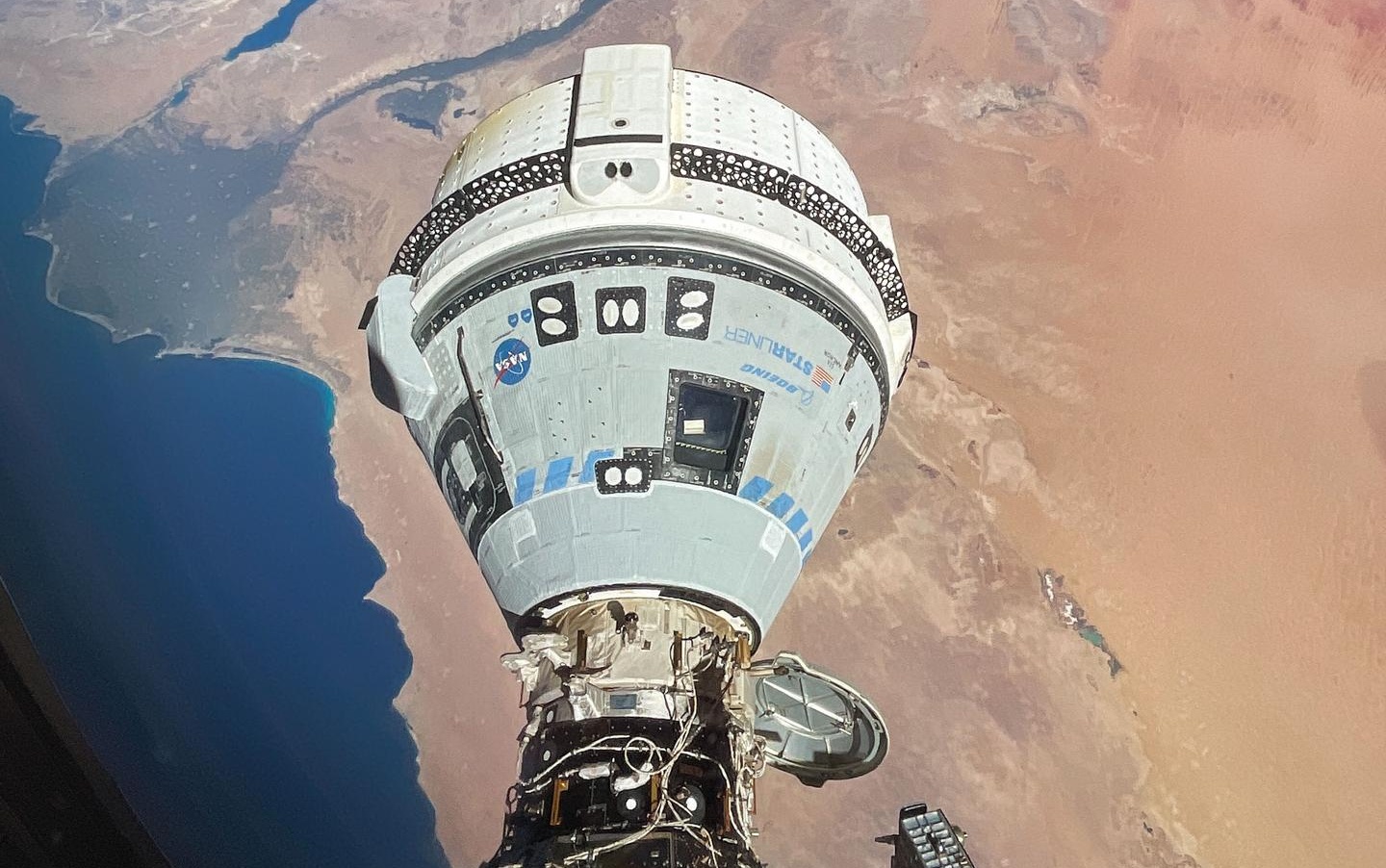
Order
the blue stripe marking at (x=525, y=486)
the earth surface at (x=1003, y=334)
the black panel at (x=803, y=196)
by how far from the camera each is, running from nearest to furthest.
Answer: the blue stripe marking at (x=525, y=486) < the black panel at (x=803, y=196) < the earth surface at (x=1003, y=334)

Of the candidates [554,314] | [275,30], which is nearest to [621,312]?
[554,314]

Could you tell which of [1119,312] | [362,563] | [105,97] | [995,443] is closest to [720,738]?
[362,563]

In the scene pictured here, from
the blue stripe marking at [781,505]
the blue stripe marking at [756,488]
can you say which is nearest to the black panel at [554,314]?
the blue stripe marking at [756,488]

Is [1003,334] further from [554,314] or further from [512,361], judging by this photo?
[512,361]

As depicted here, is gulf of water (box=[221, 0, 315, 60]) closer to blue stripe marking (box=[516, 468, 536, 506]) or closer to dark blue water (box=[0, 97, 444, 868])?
dark blue water (box=[0, 97, 444, 868])

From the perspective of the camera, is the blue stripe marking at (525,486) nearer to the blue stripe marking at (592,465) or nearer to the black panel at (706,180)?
the blue stripe marking at (592,465)

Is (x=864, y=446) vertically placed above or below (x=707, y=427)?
below

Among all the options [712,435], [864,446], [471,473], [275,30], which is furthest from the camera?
[275,30]
